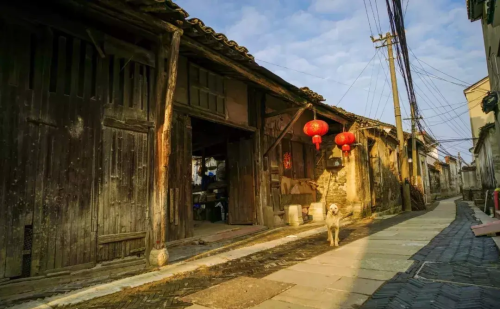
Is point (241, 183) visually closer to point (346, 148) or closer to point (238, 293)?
point (346, 148)

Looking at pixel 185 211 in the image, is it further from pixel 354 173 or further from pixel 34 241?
pixel 354 173

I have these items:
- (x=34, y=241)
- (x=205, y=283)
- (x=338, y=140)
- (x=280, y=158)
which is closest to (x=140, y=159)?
(x=34, y=241)

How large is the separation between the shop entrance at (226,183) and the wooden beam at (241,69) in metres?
1.98

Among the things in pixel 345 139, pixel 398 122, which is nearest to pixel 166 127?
pixel 345 139

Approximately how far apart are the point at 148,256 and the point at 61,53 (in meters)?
3.79

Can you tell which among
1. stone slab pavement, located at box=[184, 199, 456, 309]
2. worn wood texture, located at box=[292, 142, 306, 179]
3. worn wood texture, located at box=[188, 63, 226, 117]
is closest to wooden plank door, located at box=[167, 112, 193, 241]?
worn wood texture, located at box=[188, 63, 226, 117]

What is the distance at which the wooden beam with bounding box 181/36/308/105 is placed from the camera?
576cm

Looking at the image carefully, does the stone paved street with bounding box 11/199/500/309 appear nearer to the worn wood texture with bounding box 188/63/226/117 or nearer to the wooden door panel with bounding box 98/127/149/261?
the wooden door panel with bounding box 98/127/149/261

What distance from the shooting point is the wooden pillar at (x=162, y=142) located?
5.26m

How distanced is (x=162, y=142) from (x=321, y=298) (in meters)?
3.69

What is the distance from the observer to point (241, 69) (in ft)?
23.0

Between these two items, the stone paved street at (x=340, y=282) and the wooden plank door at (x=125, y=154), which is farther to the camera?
the wooden plank door at (x=125, y=154)

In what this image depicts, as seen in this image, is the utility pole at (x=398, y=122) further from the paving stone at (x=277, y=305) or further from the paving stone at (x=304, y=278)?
the paving stone at (x=277, y=305)

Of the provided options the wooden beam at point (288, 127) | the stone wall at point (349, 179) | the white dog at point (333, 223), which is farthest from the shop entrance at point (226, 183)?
the stone wall at point (349, 179)
